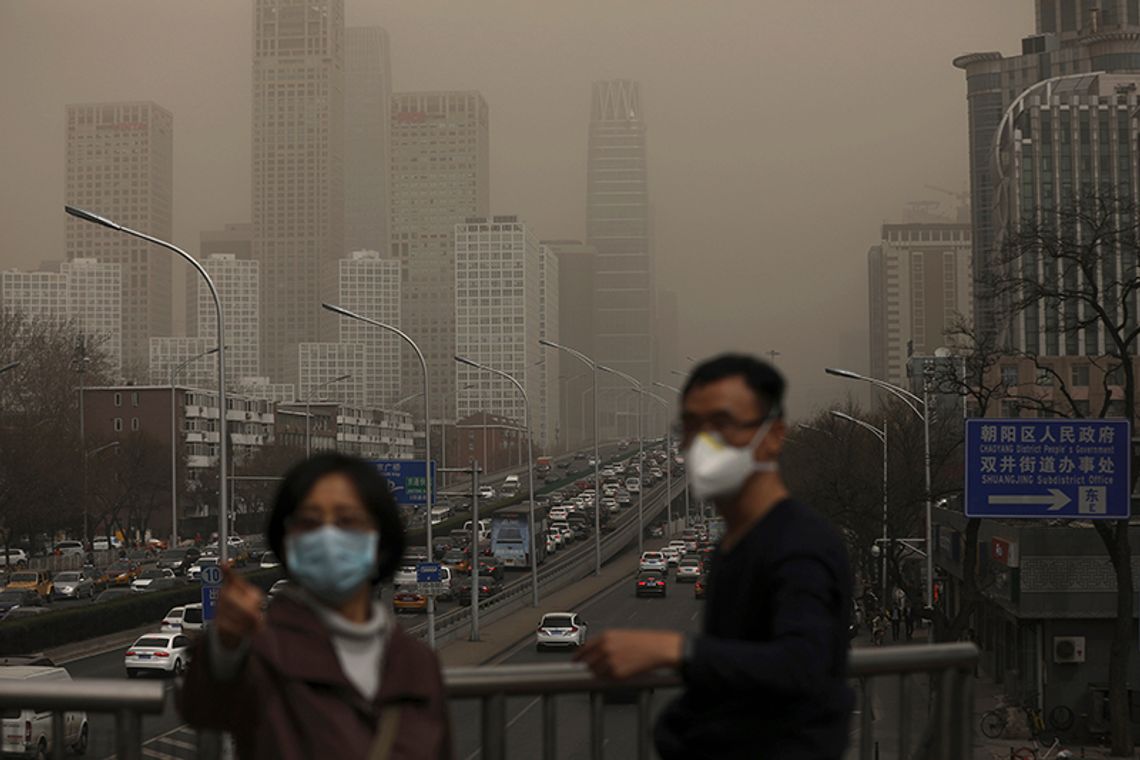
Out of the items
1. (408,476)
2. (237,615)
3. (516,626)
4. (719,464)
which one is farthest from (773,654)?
(516,626)

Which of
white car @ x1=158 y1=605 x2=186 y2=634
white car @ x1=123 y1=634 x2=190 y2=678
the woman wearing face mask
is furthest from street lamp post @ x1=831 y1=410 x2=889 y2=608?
the woman wearing face mask

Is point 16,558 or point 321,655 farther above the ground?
point 321,655

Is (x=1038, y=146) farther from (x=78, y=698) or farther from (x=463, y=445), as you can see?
(x=78, y=698)

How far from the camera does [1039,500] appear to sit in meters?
26.1

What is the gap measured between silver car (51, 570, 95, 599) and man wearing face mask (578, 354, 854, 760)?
5533 cm

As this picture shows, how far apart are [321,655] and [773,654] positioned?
1.04 m

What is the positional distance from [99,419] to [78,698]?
104986 mm

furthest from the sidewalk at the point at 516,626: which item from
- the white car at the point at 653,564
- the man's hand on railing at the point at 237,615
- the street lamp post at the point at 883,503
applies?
the man's hand on railing at the point at 237,615

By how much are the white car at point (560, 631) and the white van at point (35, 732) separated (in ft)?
123

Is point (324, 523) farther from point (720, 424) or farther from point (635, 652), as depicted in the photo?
point (720, 424)

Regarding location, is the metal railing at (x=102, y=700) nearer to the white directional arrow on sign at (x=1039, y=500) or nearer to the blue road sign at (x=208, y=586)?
the blue road sign at (x=208, y=586)

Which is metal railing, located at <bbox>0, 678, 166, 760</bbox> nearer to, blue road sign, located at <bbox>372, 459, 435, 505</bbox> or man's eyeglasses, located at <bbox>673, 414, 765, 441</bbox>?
man's eyeglasses, located at <bbox>673, 414, 765, 441</bbox>

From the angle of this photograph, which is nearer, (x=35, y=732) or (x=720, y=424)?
(x=720, y=424)

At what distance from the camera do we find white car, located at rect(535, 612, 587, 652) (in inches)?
1650
